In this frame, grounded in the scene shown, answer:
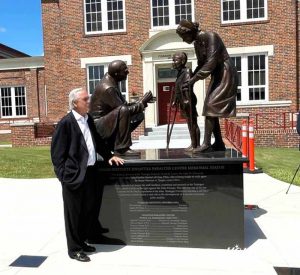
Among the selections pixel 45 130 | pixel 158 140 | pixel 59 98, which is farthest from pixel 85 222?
pixel 59 98

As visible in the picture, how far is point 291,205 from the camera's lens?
23.5ft

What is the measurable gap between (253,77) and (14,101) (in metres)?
15.8

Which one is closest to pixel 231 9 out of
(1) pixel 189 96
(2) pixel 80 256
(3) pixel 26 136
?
(3) pixel 26 136

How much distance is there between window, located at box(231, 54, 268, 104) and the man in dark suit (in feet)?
52.9

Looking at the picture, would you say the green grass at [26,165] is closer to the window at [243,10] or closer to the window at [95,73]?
the window at [95,73]

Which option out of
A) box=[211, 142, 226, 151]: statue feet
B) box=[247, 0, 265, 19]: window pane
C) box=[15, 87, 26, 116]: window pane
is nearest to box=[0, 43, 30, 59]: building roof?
box=[15, 87, 26, 116]: window pane

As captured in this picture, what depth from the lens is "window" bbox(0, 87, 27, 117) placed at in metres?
26.8

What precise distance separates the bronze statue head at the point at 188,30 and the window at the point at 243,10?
15.2 metres

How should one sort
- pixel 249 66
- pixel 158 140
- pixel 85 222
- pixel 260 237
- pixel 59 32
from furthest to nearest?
pixel 59 32
pixel 249 66
pixel 158 140
pixel 260 237
pixel 85 222

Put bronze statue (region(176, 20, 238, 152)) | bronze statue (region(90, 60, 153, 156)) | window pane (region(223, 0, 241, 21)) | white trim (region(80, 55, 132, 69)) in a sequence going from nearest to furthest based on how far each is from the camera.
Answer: bronze statue (region(176, 20, 238, 152))
bronze statue (region(90, 60, 153, 156))
window pane (region(223, 0, 241, 21))
white trim (region(80, 55, 132, 69))

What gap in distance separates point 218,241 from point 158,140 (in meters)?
13.5

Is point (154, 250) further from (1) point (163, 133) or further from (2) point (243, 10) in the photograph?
(2) point (243, 10)

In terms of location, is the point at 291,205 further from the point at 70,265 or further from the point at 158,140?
the point at 158,140

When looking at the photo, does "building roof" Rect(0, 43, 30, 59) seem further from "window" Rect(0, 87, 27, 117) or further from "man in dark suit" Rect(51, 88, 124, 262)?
"man in dark suit" Rect(51, 88, 124, 262)
